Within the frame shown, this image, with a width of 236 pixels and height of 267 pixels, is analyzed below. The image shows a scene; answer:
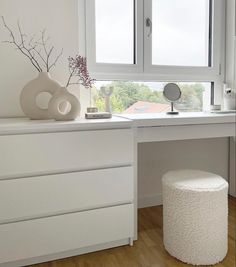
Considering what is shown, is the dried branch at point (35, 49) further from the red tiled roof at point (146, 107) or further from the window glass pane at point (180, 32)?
the window glass pane at point (180, 32)

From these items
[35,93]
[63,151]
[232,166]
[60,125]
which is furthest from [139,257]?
[232,166]

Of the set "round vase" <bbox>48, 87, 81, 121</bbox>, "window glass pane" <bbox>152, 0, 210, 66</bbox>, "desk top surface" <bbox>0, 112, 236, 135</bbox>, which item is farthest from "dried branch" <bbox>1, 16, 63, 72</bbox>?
"window glass pane" <bbox>152, 0, 210, 66</bbox>

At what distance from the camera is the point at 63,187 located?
62.0 inches

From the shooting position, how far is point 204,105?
8.88ft

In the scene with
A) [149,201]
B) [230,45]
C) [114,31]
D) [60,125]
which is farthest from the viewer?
[230,45]

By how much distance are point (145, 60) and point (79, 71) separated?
2.33 feet

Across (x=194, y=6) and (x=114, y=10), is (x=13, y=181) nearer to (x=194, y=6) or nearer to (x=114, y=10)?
(x=114, y=10)

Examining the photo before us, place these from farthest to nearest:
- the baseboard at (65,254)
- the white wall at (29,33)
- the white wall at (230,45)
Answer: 1. the white wall at (230,45)
2. the white wall at (29,33)
3. the baseboard at (65,254)

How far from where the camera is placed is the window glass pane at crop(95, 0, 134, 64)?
2232 mm

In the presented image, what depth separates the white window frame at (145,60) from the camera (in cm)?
216

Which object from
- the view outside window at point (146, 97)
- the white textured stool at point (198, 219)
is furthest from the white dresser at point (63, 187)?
the view outside window at point (146, 97)

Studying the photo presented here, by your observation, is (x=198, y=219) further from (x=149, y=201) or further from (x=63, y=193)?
(x=149, y=201)

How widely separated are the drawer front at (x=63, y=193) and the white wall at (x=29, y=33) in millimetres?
628

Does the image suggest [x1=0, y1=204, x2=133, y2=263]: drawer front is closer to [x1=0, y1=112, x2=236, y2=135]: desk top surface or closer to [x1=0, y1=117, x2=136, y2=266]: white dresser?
[x1=0, y1=117, x2=136, y2=266]: white dresser
